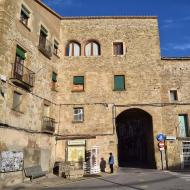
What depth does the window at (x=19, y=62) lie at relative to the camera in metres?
16.5

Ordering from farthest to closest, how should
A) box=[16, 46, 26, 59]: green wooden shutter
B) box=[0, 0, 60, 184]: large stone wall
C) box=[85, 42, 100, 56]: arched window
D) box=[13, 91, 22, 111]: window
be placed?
box=[85, 42, 100, 56]: arched window → box=[16, 46, 26, 59]: green wooden shutter → box=[13, 91, 22, 111]: window → box=[0, 0, 60, 184]: large stone wall

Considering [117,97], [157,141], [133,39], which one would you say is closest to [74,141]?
[117,97]

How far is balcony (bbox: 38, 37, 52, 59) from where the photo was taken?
19.9 meters

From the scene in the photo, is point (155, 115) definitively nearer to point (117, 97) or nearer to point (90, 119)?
point (117, 97)

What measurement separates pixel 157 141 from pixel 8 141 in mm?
11843

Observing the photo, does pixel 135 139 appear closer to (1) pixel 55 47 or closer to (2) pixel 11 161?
(1) pixel 55 47

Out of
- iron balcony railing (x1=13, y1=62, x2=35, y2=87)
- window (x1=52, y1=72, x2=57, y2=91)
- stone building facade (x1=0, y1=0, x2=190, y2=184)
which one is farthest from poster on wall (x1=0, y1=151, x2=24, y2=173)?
window (x1=52, y1=72, x2=57, y2=91)

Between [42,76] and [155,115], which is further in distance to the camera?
[155,115]

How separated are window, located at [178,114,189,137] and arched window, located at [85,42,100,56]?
904 centimetres

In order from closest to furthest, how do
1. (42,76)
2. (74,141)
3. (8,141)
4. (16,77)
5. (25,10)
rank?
(8,141), (16,77), (25,10), (42,76), (74,141)

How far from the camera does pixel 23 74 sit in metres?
17.2

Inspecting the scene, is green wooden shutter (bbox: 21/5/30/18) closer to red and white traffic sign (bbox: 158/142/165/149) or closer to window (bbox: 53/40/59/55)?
window (bbox: 53/40/59/55)

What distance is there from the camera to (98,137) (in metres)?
21.3

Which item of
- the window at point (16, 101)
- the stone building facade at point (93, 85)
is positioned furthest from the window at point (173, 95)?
the window at point (16, 101)
